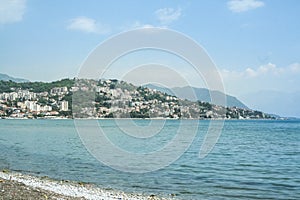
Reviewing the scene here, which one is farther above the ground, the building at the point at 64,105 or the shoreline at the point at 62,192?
the building at the point at 64,105

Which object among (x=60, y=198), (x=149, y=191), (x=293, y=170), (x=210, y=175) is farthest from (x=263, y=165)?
(x=60, y=198)

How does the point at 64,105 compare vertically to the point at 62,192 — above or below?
above

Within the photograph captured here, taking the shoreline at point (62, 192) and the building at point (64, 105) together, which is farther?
the building at point (64, 105)

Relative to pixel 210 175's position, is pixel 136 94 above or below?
above

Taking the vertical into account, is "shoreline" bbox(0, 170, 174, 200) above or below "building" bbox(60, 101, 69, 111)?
below

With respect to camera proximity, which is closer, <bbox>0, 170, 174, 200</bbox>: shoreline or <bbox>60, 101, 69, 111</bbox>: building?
<bbox>0, 170, 174, 200</bbox>: shoreline

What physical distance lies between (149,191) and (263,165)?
16212 mm

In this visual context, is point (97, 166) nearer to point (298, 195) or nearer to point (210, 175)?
point (210, 175)

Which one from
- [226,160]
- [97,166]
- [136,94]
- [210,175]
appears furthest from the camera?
[136,94]

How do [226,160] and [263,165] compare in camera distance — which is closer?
[263,165]

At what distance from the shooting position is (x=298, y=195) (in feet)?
69.8

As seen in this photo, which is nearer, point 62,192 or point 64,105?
point 62,192

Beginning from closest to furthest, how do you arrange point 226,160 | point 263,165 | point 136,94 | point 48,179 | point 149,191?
point 149,191 < point 48,179 < point 263,165 < point 226,160 < point 136,94

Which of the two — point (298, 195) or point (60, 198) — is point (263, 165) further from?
point (60, 198)
